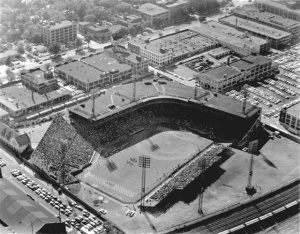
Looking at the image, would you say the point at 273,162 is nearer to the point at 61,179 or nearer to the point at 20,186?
the point at 61,179

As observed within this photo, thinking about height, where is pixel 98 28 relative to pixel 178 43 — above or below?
above

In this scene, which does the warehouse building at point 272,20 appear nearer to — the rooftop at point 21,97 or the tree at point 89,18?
the tree at point 89,18

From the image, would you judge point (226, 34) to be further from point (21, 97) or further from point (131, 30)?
point (21, 97)

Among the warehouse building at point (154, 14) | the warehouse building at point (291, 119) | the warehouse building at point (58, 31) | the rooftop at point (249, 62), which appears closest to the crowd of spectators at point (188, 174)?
the warehouse building at point (291, 119)

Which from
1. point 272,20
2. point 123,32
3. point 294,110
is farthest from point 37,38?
point 294,110

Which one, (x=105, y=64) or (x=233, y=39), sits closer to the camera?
(x=105, y=64)

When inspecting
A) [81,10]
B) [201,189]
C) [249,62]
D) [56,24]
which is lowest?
[81,10]

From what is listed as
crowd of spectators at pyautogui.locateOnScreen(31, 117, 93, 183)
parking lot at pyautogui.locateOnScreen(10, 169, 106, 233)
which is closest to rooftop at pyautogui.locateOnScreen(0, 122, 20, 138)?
crowd of spectators at pyautogui.locateOnScreen(31, 117, 93, 183)
